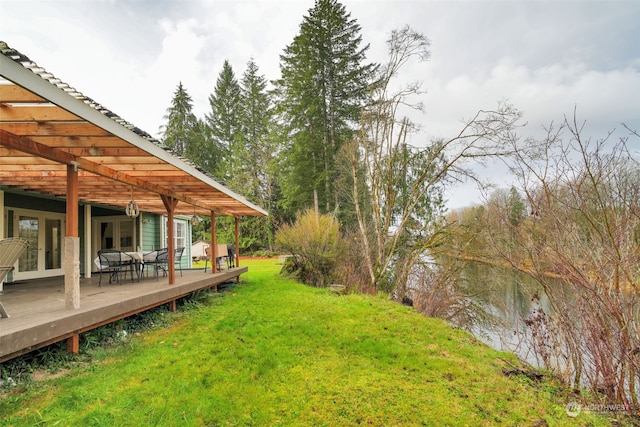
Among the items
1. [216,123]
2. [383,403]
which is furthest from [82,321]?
[216,123]

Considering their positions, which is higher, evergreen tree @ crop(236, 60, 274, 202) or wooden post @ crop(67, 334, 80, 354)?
evergreen tree @ crop(236, 60, 274, 202)

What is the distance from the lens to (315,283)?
9.74 meters

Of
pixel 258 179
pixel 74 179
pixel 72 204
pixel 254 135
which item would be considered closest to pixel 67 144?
pixel 74 179

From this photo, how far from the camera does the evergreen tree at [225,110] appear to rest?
25.7 m

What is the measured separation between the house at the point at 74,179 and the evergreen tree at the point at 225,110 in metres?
16.5

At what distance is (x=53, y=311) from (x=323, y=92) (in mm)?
15391

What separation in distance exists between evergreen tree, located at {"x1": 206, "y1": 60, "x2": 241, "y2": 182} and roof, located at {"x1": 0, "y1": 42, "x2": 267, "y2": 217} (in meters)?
19.9

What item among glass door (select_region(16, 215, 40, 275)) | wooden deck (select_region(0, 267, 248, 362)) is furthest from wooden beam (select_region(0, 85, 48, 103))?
glass door (select_region(16, 215, 40, 275))

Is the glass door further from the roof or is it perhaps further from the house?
the roof

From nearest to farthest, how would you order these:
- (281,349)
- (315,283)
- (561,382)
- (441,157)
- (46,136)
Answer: (46,136) < (561,382) < (281,349) < (441,157) < (315,283)

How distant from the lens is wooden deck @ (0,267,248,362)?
2770 millimetres

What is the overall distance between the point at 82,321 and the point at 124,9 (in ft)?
24.6

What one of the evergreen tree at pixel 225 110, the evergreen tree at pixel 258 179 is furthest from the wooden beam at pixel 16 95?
the evergreen tree at pixel 225 110

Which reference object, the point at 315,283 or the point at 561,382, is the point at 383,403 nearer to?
the point at 561,382
